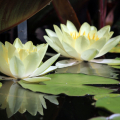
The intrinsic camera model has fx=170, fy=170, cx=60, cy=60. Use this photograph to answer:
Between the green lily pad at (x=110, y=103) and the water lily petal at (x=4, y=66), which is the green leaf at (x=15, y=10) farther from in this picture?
the green lily pad at (x=110, y=103)

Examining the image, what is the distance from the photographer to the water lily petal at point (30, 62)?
0.60 m

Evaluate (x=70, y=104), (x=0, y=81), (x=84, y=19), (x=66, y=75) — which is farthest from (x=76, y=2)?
(x=70, y=104)

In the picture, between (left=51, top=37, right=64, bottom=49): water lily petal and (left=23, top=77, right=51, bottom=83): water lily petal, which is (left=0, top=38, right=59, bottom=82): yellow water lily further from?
(left=51, top=37, right=64, bottom=49): water lily petal

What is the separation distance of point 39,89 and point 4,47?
22 centimetres

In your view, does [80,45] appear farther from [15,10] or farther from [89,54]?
[15,10]

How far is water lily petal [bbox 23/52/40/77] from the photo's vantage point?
1.98ft

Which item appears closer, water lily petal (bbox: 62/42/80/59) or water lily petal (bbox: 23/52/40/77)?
water lily petal (bbox: 23/52/40/77)

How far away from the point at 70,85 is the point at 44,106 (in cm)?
15

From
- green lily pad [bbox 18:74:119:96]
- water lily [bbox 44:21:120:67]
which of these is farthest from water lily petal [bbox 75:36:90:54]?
green lily pad [bbox 18:74:119:96]

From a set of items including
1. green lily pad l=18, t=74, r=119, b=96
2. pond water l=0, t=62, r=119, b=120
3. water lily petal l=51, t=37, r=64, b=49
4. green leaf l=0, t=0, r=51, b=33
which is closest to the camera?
pond water l=0, t=62, r=119, b=120

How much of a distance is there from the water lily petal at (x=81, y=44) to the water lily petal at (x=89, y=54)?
3cm

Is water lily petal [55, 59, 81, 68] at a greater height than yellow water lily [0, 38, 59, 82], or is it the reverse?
yellow water lily [0, 38, 59, 82]

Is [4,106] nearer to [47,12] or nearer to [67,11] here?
[67,11]

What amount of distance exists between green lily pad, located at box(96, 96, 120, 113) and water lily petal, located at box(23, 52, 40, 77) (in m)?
0.27
